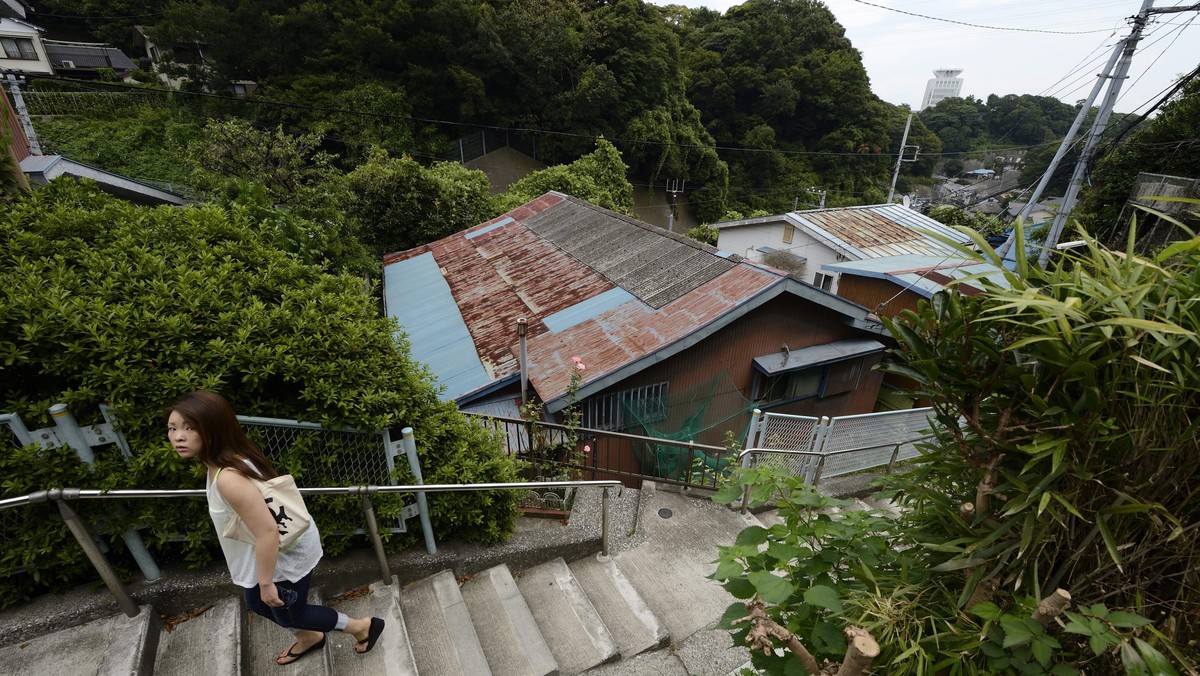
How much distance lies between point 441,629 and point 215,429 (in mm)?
1827

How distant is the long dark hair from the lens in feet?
6.34

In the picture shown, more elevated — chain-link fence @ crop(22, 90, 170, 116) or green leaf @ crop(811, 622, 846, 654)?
chain-link fence @ crop(22, 90, 170, 116)

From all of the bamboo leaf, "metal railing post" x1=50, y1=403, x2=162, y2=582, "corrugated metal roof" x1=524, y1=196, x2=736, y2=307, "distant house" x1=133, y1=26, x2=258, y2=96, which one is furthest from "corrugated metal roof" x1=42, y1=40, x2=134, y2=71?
the bamboo leaf

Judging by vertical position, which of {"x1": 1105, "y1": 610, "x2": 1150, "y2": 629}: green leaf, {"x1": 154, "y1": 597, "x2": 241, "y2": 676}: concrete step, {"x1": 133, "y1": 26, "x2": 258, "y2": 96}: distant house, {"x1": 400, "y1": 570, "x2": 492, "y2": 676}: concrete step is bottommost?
{"x1": 400, "y1": 570, "x2": 492, "y2": 676}: concrete step

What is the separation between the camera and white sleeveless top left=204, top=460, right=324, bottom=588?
2.05 metres

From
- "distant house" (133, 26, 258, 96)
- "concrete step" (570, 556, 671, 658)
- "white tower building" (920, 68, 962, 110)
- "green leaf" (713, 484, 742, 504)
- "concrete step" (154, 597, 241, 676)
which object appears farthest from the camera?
"white tower building" (920, 68, 962, 110)

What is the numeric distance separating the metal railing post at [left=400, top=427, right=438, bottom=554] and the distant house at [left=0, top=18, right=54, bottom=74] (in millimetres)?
42228

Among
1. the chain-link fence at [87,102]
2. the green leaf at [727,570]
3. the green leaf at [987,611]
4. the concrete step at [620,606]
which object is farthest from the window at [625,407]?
the chain-link fence at [87,102]

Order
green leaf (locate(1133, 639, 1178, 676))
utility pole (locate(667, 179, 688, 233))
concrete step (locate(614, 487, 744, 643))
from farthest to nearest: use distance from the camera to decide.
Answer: utility pole (locate(667, 179, 688, 233)) < concrete step (locate(614, 487, 744, 643)) < green leaf (locate(1133, 639, 1178, 676))

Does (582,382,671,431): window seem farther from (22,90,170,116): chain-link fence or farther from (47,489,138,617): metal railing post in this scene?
(22,90,170,116): chain-link fence

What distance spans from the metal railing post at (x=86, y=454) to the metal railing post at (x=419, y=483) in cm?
138

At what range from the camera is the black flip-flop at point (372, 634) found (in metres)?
2.63

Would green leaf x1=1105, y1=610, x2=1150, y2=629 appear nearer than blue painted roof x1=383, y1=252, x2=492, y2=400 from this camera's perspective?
Yes

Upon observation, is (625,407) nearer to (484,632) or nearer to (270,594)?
(484,632)
